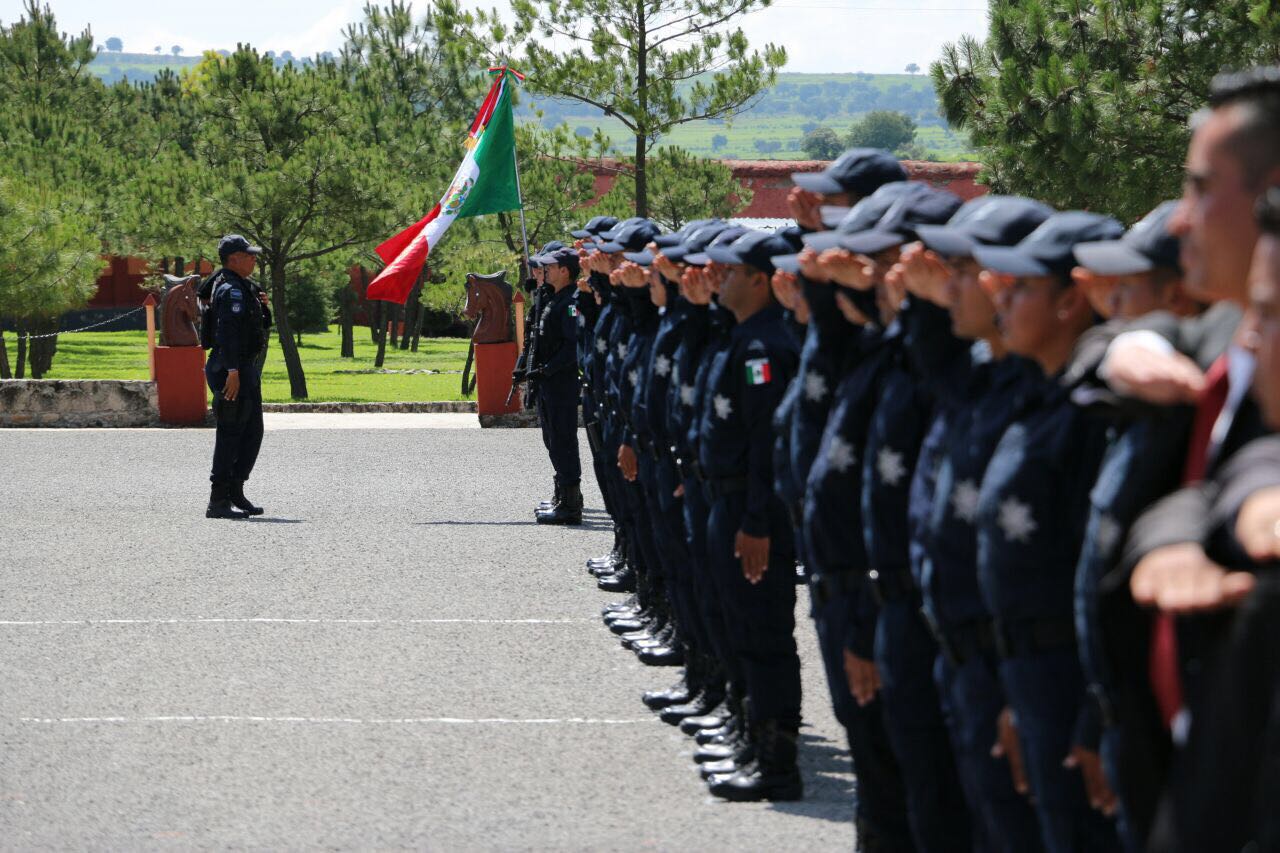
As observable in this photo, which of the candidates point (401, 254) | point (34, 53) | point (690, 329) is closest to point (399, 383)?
point (401, 254)

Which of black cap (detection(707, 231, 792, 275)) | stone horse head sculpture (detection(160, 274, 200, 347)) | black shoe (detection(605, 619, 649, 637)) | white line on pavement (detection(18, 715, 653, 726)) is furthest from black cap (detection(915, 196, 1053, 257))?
stone horse head sculpture (detection(160, 274, 200, 347))

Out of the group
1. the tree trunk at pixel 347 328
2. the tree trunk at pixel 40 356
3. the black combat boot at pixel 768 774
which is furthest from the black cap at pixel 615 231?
the tree trunk at pixel 347 328

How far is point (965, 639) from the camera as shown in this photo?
3.92 meters

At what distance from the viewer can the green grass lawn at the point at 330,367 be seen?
3319 centimetres

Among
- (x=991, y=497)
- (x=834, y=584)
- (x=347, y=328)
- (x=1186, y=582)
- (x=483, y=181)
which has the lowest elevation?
(x=347, y=328)

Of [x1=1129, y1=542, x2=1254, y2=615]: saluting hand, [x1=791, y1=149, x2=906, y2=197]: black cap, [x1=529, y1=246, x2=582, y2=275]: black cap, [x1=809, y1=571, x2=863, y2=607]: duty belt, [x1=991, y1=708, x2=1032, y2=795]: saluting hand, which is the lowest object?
[x1=991, y1=708, x2=1032, y2=795]: saluting hand

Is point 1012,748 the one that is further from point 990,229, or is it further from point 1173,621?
point 1173,621

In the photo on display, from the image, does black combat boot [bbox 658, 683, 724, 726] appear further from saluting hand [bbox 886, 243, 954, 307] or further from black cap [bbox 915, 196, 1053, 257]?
black cap [bbox 915, 196, 1053, 257]

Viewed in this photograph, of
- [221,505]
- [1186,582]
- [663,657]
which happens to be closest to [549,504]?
[221,505]

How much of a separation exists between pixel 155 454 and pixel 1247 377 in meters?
16.6

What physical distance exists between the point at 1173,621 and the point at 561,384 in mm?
10801

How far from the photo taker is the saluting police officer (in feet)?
44.0

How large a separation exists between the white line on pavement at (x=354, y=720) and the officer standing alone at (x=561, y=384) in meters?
5.71

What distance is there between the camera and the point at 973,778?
3840mm
